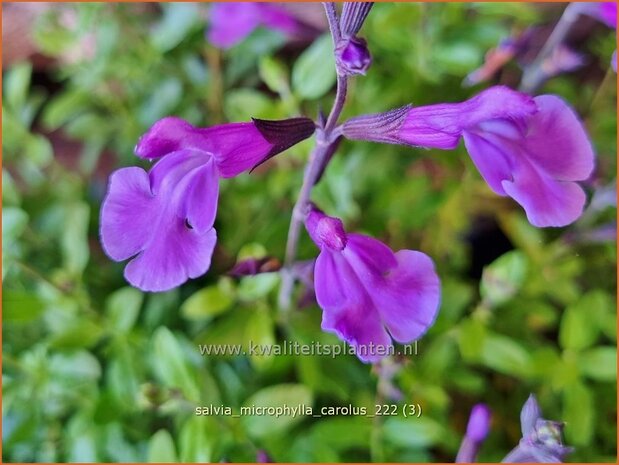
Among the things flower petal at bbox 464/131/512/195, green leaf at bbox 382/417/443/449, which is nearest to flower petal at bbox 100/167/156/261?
flower petal at bbox 464/131/512/195

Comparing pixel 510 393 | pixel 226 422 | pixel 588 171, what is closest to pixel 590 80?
pixel 510 393

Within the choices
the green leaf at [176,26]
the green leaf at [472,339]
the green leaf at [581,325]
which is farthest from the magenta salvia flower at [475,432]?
the green leaf at [176,26]

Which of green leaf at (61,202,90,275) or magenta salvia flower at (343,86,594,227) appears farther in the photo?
green leaf at (61,202,90,275)

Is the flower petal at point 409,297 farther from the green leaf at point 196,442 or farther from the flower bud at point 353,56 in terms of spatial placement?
the green leaf at point 196,442

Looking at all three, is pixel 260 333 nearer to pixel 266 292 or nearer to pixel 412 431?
pixel 266 292

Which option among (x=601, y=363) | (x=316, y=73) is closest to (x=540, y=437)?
(x=601, y=363)

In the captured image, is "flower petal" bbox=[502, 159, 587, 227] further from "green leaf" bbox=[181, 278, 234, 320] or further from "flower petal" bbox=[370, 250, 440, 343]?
"green leaf" bbox=[181, 278, 234, 320]
